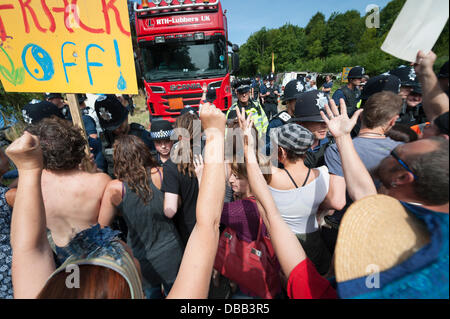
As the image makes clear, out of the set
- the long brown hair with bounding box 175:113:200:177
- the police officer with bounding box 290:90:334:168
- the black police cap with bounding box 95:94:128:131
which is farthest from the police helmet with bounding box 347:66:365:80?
the black police cap with bounding box 95:94:128:131

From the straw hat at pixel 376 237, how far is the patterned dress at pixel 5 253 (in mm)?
1848

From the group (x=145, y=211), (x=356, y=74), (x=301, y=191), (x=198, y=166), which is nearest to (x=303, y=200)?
(x=301, y=191)

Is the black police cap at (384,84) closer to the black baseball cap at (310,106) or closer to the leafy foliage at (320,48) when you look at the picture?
the black baseball cap at (310,106)

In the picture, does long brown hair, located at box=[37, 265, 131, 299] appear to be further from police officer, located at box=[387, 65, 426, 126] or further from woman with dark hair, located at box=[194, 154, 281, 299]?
police officer, located at box=[387, 65, 426, 126]

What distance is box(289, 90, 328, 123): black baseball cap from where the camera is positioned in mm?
2346

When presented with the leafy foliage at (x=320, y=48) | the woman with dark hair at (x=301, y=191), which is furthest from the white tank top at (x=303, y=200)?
the leafy foliage at (x=320, y=48)

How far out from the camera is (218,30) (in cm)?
573

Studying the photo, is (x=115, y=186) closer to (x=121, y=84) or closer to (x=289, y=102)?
(x=121, y=84)

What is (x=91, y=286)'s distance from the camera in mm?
669

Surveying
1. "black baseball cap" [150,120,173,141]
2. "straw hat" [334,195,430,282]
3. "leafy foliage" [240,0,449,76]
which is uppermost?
"leafy foliage" [240,0,449,76]

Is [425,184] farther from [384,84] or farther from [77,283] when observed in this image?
[384,84]

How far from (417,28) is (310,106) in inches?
68.0

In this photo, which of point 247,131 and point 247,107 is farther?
Answer: point 247,107

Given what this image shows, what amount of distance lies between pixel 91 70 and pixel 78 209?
137cm
